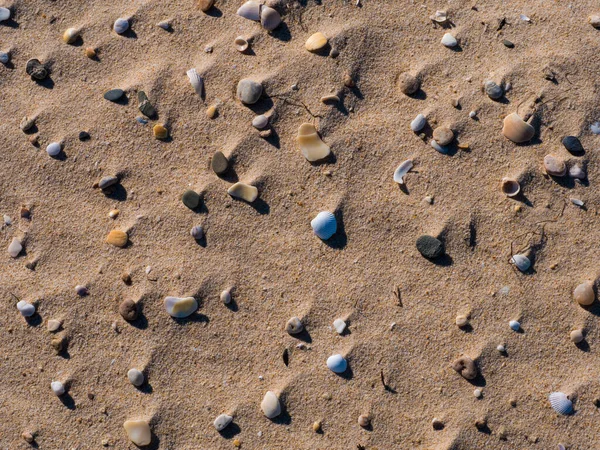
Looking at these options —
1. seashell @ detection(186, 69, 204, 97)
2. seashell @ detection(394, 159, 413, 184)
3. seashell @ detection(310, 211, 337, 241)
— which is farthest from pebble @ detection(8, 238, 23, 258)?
seashell @ detection(394, 159, 413, 184)

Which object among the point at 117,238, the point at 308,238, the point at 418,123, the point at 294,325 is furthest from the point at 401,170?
the point at 117,238

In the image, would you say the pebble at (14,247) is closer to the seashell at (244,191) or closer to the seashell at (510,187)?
the seashell at (244,191)

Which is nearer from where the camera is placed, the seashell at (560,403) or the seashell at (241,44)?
the seashell at (560,403)

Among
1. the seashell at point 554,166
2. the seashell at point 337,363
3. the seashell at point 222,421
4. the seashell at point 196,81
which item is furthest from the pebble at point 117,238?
the seashell at point 554,166

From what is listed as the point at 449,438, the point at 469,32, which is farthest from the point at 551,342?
the point at 469,32

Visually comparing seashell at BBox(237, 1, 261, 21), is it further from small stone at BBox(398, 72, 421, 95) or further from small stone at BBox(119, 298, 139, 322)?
small stone at BBox(119, 298, 139, 322)
